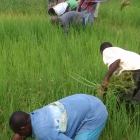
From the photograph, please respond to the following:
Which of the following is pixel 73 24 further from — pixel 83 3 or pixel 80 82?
pixel 80 82

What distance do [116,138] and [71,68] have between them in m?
1.12

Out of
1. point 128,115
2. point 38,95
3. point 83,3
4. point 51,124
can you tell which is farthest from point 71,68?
point 83,3

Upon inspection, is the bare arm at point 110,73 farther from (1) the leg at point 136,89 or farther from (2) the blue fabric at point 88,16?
(2) the blue fabric at point 88,16

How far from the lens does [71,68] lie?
11.9 feet

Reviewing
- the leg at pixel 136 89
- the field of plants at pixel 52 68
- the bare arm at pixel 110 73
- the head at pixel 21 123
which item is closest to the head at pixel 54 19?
the field of plants at pixel 52 68

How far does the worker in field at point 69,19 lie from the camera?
495 centimetres

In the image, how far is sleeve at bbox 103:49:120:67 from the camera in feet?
10.1

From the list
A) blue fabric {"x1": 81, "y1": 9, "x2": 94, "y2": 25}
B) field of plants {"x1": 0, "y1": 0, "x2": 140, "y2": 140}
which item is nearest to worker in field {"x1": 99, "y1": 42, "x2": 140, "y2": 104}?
field of plants {"x1": 0, "y1": 0, "x2": 140, "y2": 140}

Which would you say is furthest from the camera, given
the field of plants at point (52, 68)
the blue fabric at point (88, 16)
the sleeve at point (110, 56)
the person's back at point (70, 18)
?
the blue fabric at point (88, 16)

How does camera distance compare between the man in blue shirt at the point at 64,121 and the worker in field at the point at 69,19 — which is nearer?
the man in blue shirt at the point at 64,121

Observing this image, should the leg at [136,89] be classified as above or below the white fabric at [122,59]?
below

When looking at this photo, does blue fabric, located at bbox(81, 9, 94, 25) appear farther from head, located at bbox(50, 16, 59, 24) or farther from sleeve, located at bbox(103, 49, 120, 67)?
sleeve, located at bbox(103, 49, 120, 67)

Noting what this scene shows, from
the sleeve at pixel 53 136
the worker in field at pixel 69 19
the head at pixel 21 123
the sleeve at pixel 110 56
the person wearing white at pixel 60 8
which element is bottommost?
the sleeve at pixel 53 136

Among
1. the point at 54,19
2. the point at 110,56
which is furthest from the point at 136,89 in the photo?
the point at 54,19
